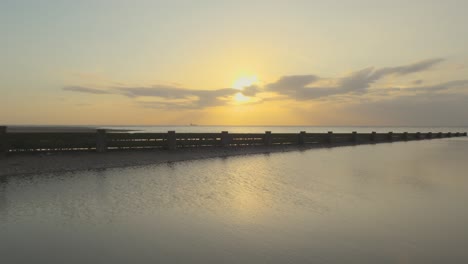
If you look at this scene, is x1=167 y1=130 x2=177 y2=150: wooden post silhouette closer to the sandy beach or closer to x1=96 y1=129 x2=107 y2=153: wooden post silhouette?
the sandy beach

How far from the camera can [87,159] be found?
615 inches

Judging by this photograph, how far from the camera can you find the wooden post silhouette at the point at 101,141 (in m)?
17.3

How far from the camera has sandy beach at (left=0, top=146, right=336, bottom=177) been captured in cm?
1347

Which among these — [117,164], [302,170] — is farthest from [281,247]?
[117,164]

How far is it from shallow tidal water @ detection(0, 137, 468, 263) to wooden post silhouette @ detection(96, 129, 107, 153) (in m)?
5.10

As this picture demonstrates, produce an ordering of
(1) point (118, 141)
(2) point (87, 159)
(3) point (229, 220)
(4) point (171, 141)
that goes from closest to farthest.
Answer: (3) point (229, 220) < (2) point (87, 159) < (1) point (118, 141) < (4) point (171, 141)

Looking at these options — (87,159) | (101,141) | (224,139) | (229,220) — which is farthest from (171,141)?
(229,220)

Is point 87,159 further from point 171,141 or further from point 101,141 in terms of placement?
point 171,141

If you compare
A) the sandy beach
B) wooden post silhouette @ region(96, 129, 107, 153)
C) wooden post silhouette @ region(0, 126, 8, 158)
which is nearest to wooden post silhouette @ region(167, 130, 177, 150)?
the sandy beach

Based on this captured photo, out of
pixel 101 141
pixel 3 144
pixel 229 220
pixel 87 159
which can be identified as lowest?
pixel 229 220

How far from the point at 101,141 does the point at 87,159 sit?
1945mm

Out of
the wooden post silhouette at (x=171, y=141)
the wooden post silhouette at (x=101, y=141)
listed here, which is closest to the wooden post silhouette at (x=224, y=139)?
the wooden post silhouette at (x=171, y=141)

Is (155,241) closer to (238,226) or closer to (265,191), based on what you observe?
(238,226)

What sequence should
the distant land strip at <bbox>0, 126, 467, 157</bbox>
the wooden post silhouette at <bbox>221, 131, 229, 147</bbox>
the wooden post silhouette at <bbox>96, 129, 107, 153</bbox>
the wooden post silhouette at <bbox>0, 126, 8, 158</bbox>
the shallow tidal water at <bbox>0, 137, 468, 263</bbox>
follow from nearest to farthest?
the shallow tidal water at <bbox>0, 137, 468, 263</bbox>, the wooden post silhouette at <bbox>0, 126, 8, 158</bbox>, the distant land strip at <bbox>0, 126, 467, 157</bbox>, the wooden post silhouette at <bbox>96, 129, 107, 153</bbox>, the wooden post silhouette at <bbox>221, 131, 229, 147</bbox>
